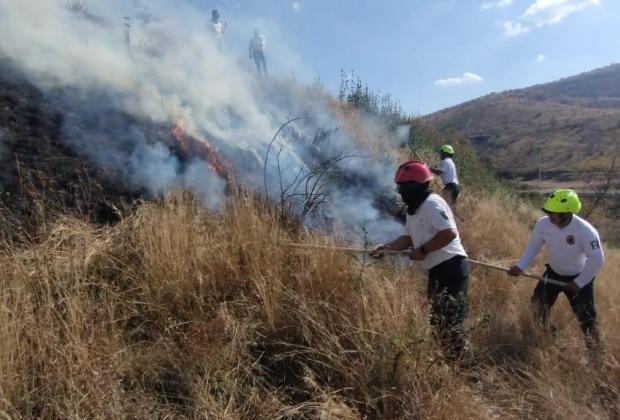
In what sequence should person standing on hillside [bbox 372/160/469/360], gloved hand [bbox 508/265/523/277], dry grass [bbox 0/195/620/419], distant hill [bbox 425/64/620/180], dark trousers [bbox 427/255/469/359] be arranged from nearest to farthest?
dry grass [bbox 0/195/620/419], dark trousers [bbox 427/255/469/359], person standing on hillside [bbox 372/160/469/360], gloved hand [bbox 508/265/523/277], distant hill [bbox 425/64/620/180]

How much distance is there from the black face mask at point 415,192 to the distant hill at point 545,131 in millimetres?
20599

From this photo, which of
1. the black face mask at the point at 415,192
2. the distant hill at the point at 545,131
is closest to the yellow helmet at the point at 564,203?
the black face mask at the point at 415,192

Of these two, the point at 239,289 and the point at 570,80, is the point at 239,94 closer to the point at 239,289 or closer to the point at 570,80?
the point at 239,289

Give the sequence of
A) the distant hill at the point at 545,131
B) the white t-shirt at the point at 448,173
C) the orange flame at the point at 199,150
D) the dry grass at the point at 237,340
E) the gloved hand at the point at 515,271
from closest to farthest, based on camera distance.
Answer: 1. the dry grass at the point at 237,340
2. the gloved hand at the point at 515,271
3. the orange flame at the point at 199,150
4. the white t-shirt at the point at 448,173
5. the distant hill at the point at 545,131

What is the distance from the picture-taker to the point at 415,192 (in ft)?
11.2

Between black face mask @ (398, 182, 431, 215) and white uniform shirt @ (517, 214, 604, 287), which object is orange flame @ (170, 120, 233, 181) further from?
white uniform shirt @ (517, 214, 604, 287)

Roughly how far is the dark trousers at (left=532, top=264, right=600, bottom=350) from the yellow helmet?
23.8 inches

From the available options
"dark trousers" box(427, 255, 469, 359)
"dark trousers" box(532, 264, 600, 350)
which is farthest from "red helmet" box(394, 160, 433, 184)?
"dark trousers" box(532, 264, 600, 350)

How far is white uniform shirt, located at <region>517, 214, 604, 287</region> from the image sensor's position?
3.69 metres

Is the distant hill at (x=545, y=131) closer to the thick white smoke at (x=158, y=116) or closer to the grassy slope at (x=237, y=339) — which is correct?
the thick white smoke at (x=158, y=116)

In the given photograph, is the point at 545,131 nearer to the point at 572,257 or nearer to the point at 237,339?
the point at 572,257

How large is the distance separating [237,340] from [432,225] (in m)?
1.59

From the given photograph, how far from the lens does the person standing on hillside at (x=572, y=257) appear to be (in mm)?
3691

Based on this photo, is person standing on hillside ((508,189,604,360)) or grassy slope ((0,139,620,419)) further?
person standing on hillside ((508,189,604,360))
